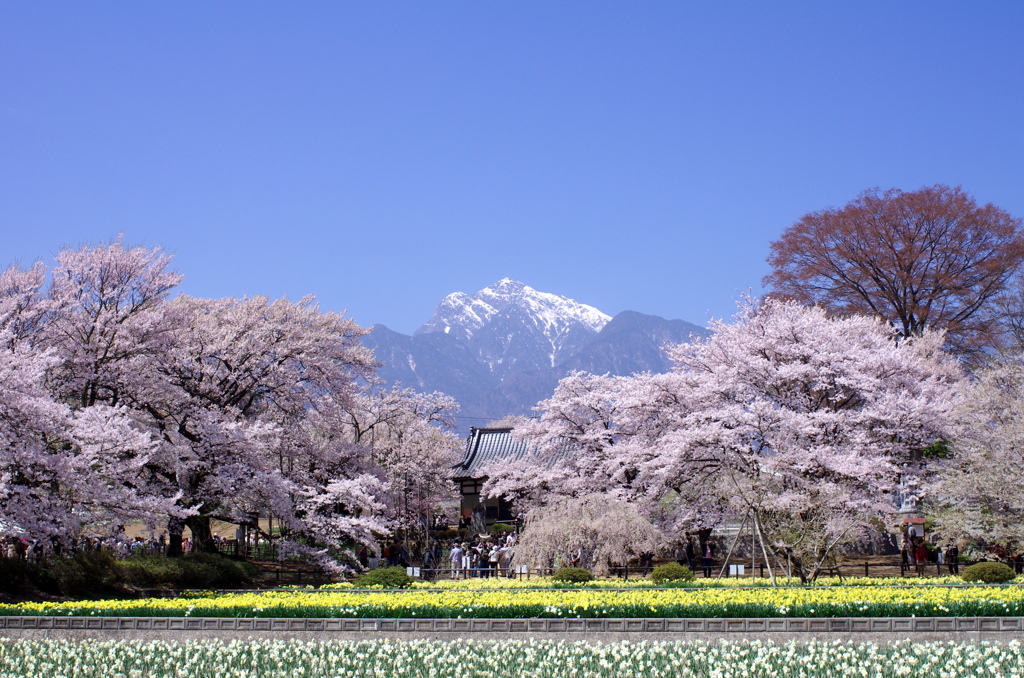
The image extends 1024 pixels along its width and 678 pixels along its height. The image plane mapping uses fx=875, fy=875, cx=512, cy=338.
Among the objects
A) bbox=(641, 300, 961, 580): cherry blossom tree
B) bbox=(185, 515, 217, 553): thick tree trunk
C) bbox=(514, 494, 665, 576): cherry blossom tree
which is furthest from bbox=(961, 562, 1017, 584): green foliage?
bbox=(185, 515, 217, 553): thick tree trunk

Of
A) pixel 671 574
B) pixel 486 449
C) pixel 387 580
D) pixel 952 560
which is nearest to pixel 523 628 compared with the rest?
pixel 387 580

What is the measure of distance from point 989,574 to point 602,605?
12.7 m

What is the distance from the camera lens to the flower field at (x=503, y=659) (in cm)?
1155

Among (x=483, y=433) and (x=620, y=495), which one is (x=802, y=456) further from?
(x=483, y=433)

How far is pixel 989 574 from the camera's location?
Answer: 2194 cm

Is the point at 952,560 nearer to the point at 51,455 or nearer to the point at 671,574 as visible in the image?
the point at 671,574

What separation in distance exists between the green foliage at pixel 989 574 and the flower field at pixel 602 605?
11.7ft

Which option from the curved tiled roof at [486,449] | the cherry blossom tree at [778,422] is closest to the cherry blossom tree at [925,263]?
the cherry blossom tree at [778,422]

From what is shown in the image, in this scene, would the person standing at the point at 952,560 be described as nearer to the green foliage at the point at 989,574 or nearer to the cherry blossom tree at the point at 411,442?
the green foliage at the point at 989,574

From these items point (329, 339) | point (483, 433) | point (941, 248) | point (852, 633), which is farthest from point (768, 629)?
point (483, 433)

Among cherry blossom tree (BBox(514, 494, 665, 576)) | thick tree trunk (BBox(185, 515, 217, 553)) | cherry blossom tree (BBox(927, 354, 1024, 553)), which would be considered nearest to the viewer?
cherry blossom tree (BBox(927, 354, 1024, 553))

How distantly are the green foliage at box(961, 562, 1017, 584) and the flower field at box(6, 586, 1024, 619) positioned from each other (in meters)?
3.56

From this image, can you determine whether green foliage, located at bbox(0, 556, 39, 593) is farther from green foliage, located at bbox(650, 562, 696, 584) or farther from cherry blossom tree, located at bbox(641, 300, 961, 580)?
cherry blossom tree, located at bbox(641, 300, 961, 580)

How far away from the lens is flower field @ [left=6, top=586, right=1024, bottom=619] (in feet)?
46.4
